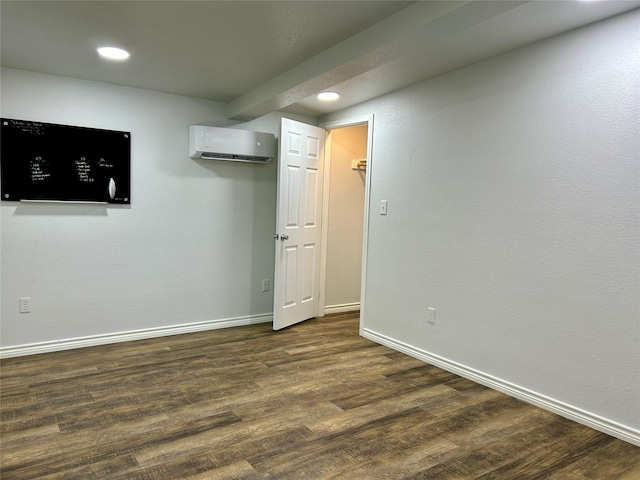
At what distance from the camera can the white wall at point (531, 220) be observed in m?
2.23

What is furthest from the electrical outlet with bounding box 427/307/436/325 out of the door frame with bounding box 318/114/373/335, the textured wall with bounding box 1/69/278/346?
the textured wall with bounding box 1/69/278/346

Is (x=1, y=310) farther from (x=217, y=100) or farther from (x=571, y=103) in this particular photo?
(x=571, y=103)

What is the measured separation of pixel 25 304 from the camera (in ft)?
10.7

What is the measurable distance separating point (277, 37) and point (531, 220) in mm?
1880

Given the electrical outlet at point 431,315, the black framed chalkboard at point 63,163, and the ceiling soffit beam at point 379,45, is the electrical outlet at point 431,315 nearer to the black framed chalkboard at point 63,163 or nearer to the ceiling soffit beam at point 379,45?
the ceiling soffit beam at point 379,45

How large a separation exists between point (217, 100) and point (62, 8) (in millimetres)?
1867

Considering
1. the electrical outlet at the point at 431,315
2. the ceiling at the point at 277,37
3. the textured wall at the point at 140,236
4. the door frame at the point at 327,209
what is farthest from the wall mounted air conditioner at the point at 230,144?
the electrical outlet at the point at 431,315

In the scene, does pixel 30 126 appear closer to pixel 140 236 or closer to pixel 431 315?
pixel 140 236

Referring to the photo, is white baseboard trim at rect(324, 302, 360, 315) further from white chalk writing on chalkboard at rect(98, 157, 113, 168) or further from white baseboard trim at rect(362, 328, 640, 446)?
white chalk writing on chalkboard at rect(98, 157, 113, 168)

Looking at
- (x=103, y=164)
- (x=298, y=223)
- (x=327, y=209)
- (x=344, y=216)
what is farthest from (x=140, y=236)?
(x=344, y=216)

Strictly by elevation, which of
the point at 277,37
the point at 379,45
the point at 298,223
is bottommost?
the point at 298,223

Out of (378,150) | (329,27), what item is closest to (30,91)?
(329,27)

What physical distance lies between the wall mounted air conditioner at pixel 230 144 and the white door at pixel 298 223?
10.1 inches

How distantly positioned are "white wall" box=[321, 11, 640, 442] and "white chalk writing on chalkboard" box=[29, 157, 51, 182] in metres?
2.75
